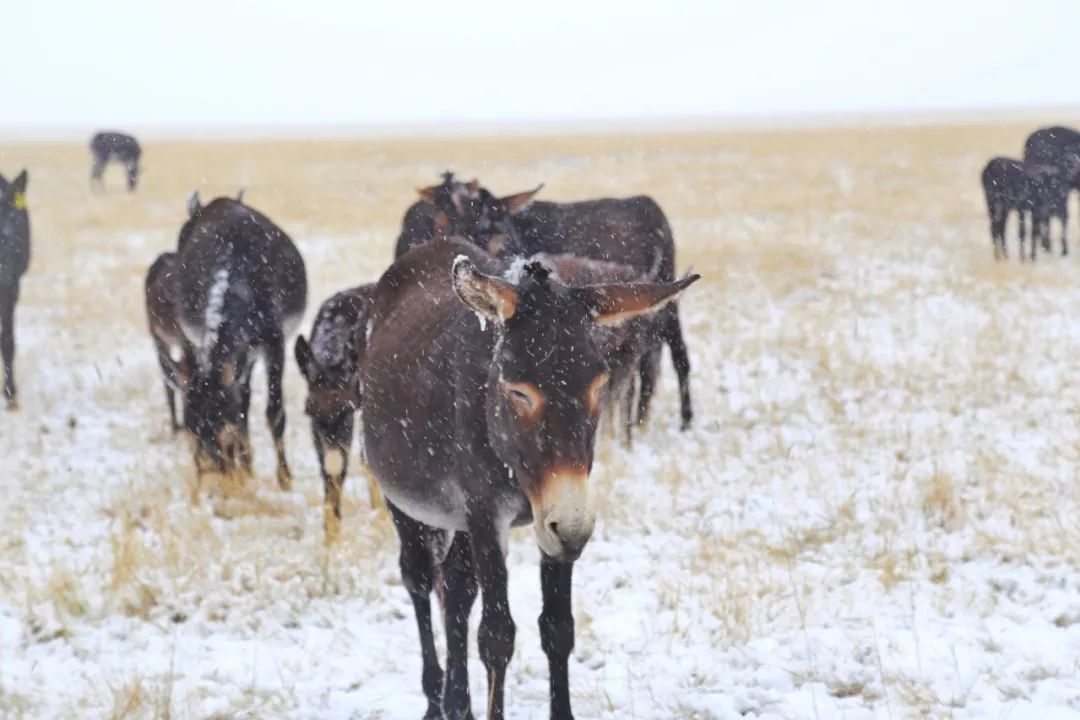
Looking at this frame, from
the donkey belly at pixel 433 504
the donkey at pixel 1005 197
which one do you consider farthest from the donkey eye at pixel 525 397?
the donkey at pixel 1005 197

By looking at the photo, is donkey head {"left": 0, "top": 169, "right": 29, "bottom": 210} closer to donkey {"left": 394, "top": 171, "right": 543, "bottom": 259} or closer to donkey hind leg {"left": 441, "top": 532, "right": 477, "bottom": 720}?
donkey {"left": 394, "top": 171, "right": 543, "bottom": 259}

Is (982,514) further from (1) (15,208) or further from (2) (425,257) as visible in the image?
(1) (15,208)

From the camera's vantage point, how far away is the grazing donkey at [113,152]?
113 ft

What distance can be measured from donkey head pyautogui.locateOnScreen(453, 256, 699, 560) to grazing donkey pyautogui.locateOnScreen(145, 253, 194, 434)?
569 centimetres

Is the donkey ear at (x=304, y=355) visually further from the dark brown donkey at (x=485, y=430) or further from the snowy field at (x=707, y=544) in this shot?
the dark brown donkey at (x=485, y=430)

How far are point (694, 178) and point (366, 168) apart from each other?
51.7ft

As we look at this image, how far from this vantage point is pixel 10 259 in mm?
11438

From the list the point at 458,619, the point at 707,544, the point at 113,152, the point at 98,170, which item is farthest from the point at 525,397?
the point at 98,170

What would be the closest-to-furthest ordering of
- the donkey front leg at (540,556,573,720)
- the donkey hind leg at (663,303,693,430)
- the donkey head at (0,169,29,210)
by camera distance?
the donkey front leg at (540,556,573,720) → the donkey hind leg at (663,303,693,430) → the donkey head at (0,169,29,210)

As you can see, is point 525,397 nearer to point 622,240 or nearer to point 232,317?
point 232,317

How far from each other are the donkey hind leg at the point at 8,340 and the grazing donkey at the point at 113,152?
25363mm

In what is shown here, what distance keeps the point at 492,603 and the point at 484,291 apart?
1250mm

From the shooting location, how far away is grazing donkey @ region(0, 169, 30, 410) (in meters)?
11.0

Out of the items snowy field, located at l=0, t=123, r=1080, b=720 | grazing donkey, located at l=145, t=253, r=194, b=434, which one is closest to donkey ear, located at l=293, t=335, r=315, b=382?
snowy field, located at l=0, t=123, r=1080, b=720
